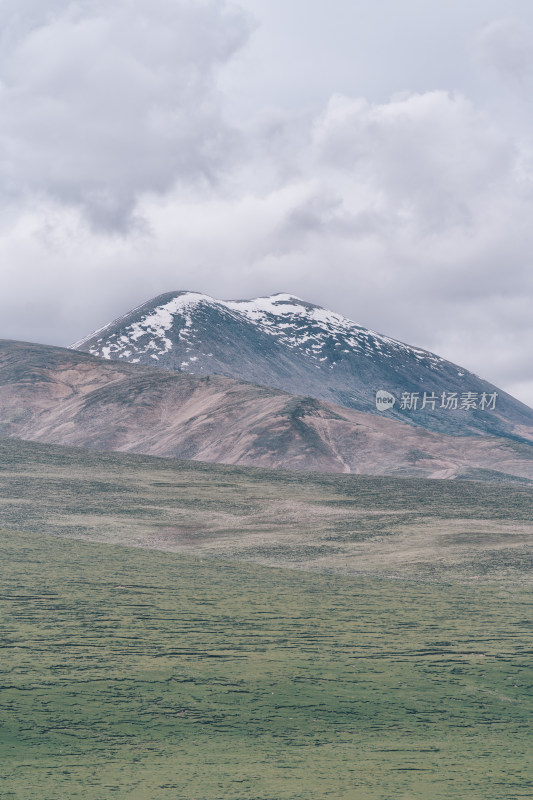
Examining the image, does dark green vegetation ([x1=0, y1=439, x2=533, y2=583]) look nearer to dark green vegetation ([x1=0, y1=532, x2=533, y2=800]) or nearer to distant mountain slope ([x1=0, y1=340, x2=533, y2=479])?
dark green vegetation ([x1=0, y1=532, x2=533, y2=800])

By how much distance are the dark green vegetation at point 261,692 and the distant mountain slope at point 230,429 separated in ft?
324

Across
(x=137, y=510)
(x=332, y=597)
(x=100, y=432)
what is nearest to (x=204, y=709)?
(x=332, y=597)

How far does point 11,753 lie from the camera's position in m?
18.4

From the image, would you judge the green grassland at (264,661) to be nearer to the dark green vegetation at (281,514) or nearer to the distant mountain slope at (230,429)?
the dark green vegetation at (281,514)

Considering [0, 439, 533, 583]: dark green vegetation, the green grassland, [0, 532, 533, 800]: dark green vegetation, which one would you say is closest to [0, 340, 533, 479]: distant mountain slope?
[0, 439, 533, 583]: dark green vegetation

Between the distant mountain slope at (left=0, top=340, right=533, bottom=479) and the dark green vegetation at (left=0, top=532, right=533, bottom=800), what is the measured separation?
98.6 m

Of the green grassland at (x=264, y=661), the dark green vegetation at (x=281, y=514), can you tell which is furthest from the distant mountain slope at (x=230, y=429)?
the green grassland at (x=264, y=661)

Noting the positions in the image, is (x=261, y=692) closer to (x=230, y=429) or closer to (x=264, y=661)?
(x=264, y=661)

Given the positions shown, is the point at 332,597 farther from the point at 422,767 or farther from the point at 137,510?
the point at 137,510

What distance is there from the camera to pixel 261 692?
78.2 ft

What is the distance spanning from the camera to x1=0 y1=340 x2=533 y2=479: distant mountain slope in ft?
472

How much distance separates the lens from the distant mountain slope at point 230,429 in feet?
472

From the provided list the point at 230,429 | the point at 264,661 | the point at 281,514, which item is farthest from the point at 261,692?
the point at 230,429

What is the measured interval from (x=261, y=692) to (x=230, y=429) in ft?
443
